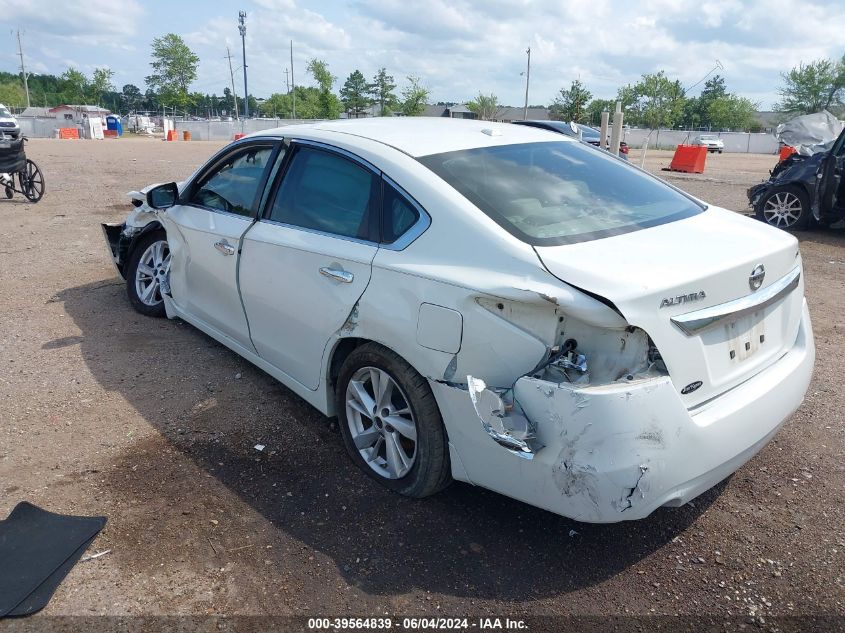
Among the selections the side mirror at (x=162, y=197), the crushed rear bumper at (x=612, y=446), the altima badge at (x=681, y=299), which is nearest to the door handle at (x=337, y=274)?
the crushed rear bumper at (x=612, y=446)

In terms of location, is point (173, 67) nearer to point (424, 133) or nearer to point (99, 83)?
point (99, 83)

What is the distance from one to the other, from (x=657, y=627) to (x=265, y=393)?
270cm

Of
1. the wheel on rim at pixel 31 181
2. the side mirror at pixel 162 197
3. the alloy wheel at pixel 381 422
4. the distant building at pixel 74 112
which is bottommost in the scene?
the alloy wheel at pixel 381 422

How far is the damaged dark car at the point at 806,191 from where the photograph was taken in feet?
30.1

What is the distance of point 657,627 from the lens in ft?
7.88

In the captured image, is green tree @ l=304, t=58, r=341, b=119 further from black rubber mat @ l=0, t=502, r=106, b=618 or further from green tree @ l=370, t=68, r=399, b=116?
black rubber mat @ l=0, t=502, r=106, b=618

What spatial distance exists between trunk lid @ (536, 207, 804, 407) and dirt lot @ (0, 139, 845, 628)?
2.53 feet

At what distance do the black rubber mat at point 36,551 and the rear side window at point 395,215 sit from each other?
1841 mm

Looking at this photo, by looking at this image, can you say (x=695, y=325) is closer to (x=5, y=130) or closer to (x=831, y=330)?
(x=831, y=330)

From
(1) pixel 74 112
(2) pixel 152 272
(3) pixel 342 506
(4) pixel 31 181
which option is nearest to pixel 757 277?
(3) pixel 342 506

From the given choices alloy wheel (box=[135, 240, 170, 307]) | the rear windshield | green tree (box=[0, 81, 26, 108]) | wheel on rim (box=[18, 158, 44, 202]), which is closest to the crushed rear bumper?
the rear windshield

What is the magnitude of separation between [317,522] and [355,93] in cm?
8288

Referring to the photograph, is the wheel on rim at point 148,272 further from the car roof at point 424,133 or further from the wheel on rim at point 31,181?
the wheel on rim at point 31,181

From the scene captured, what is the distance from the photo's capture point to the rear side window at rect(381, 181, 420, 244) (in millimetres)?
2947
